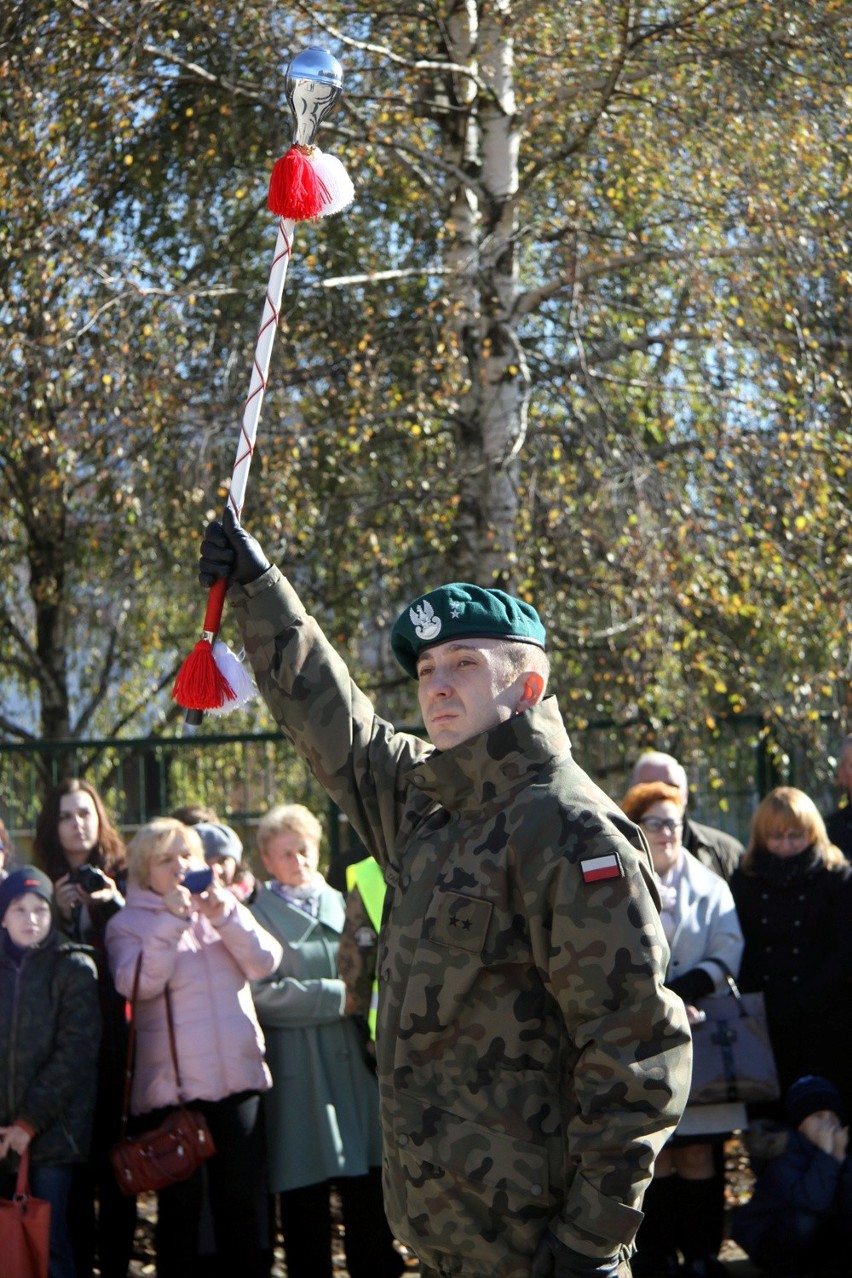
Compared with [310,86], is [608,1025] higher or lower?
lower

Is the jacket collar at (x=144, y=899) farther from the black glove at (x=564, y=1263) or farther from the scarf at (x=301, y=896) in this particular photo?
the black glove at (x=564, y=1263)

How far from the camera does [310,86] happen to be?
335 centimetres

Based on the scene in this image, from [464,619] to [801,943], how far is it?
10.9 feet

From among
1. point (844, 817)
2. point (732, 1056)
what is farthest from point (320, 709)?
point (844, 817)

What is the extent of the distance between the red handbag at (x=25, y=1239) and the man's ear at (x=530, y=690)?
2920 mm

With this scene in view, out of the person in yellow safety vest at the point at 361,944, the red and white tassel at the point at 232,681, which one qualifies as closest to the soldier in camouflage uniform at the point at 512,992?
the red and white tassel at the point at 232,681

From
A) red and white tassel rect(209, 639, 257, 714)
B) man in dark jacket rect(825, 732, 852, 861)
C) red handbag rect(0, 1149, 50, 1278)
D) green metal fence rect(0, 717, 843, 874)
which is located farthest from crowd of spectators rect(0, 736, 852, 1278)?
red and white tassel rect(209, 639, 257, 714)

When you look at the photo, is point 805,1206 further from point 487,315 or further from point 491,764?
point 487,315

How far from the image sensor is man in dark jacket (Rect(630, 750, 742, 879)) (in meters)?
5.85

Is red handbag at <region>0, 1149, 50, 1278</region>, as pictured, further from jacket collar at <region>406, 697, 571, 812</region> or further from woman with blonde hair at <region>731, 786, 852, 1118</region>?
jacket collar at <region>406, 697, 571, 812</region>

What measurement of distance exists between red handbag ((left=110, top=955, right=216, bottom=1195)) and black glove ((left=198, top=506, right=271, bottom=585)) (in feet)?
8.55

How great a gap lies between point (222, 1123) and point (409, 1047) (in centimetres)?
269

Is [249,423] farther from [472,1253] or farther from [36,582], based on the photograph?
[36,582]

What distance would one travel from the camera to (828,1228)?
523cm
